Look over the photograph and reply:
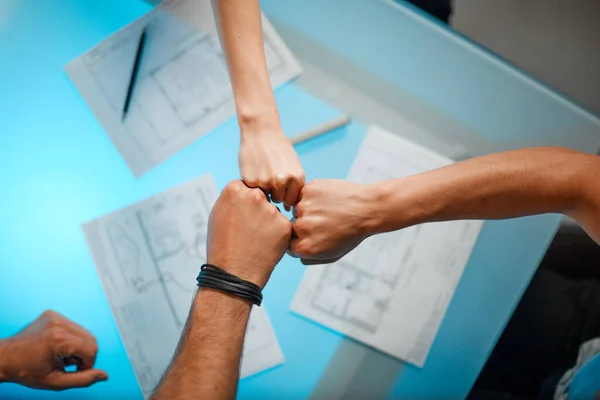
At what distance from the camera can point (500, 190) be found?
2.58 feet

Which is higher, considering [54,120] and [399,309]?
[54,120]

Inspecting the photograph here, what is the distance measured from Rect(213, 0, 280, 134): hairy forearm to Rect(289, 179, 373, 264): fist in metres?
0.14

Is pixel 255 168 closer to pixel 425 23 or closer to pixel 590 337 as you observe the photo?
pixel 425 23

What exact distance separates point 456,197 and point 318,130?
0.97 ft

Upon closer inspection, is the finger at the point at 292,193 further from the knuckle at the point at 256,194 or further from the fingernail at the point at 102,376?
the fingernail at the point at 102,376

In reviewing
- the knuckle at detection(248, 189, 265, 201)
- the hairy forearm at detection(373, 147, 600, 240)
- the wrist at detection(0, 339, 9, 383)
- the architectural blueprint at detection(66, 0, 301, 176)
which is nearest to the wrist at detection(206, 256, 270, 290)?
the knuckle at detection(248, 189, 265, 201)

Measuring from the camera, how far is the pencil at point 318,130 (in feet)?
3.15

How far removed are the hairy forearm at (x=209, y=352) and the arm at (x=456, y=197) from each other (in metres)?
0.15

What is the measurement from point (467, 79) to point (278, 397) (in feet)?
2.30

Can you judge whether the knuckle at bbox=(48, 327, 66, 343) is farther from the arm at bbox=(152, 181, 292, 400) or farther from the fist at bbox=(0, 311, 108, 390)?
the arm at bbox=(152, 181, 292, 400)

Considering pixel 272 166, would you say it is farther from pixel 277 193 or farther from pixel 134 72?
pixel 134 72

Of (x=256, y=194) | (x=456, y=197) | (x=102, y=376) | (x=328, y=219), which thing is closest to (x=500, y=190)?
(x=456, y=197)

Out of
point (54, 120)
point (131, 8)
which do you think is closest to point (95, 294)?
point (54, 120)

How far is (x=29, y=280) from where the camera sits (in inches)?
38.4
